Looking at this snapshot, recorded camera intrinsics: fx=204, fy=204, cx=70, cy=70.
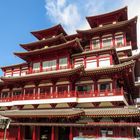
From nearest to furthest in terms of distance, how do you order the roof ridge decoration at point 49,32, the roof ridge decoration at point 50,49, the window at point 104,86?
the window at point 104,86, the roof ridge decoration at point 50,49, the roof ridge decoration at point 49,32

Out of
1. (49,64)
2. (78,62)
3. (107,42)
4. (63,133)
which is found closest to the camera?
(63,133)

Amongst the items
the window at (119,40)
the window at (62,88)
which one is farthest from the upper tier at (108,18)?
the window at (62,88)

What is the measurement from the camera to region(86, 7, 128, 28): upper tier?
35.7 metres

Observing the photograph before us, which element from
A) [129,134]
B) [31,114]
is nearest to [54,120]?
[31,114]

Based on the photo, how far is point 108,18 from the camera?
121 feet

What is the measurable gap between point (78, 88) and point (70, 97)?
2.02 m

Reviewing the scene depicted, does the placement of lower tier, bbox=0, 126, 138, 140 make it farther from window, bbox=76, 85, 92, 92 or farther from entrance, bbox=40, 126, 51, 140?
window, bbox=76, 85, 92, 92

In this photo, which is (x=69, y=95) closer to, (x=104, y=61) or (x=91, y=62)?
(x=91, y=62)

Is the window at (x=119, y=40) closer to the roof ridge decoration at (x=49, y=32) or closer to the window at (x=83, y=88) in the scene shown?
the window at (x=83, y=88)

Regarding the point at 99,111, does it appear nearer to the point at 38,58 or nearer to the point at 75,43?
the point at 75,43

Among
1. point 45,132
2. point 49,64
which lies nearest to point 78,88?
point 49,64

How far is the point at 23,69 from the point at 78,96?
15.1 meters

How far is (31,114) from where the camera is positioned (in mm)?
27641

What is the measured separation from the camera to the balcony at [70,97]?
25.7 m
